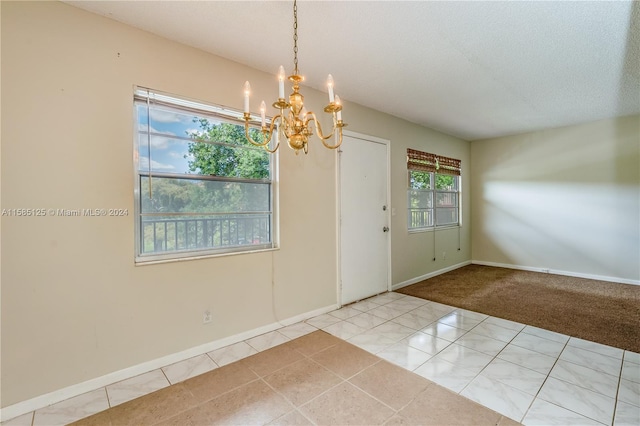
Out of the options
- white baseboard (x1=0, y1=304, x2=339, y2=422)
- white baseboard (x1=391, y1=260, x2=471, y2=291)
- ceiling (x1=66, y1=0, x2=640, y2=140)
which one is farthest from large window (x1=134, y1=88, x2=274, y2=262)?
white baseboard (x1=391, y1=260, x2=471, y2=291)

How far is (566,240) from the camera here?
4984 mm

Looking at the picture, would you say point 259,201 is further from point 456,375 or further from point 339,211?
point 456,375

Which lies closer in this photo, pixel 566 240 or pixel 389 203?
pixel 389 203

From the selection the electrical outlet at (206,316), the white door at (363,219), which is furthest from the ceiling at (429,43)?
the electrical outlet at (206,316)

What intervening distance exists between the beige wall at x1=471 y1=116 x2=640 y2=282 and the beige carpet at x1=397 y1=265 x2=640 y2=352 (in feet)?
1.47

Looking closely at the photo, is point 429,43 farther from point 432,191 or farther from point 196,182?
point 432,191

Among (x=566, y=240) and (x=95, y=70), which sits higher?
(x=95, y=70)

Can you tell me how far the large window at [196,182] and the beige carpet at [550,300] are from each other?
2.68 meters

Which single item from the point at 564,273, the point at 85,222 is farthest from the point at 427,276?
the point at 85,222

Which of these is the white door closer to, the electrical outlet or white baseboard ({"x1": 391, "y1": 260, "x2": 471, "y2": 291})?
white baseboard ({"x1": 391, "y1": 260, "x2": 471, "y2": 291})

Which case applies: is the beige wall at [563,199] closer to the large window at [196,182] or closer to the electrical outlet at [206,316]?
the large window at [196,182]

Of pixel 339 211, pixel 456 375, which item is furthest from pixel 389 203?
pixel 456 375

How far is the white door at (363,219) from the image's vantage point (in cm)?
365

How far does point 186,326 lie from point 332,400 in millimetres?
1335
